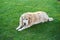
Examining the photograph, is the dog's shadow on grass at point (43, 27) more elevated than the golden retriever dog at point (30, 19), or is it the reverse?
the golden retriever dog at point (30, 19)

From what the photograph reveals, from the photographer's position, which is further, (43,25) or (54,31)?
(43,25)

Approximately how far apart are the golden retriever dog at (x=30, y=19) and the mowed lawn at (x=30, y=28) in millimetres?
106

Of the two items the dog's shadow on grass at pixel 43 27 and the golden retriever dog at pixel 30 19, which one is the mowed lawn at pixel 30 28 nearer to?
the dog's shadow on grass at pixel 43 27

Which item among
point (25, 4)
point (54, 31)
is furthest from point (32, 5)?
point (54, 31)

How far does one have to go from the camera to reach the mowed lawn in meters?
4.37

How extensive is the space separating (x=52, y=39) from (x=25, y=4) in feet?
8.00

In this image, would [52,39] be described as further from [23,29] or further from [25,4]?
[25,4]

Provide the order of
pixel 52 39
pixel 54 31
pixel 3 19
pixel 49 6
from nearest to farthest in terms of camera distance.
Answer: pixel 52 39, pixel 54 31, pixel 3 19, pixel 49 6

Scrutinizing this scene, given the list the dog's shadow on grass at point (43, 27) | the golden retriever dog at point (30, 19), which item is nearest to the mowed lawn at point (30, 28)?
the dog's shadow on grass at point (43, 27)

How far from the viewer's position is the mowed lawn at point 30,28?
4371 mm

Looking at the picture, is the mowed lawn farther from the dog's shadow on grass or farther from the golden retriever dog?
the golden retriever dog

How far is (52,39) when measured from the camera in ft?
13.9

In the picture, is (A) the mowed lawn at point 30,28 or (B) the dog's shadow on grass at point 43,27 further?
(B) the dog's shadow on grass at point 43,27

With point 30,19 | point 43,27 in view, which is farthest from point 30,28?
point 43,27
